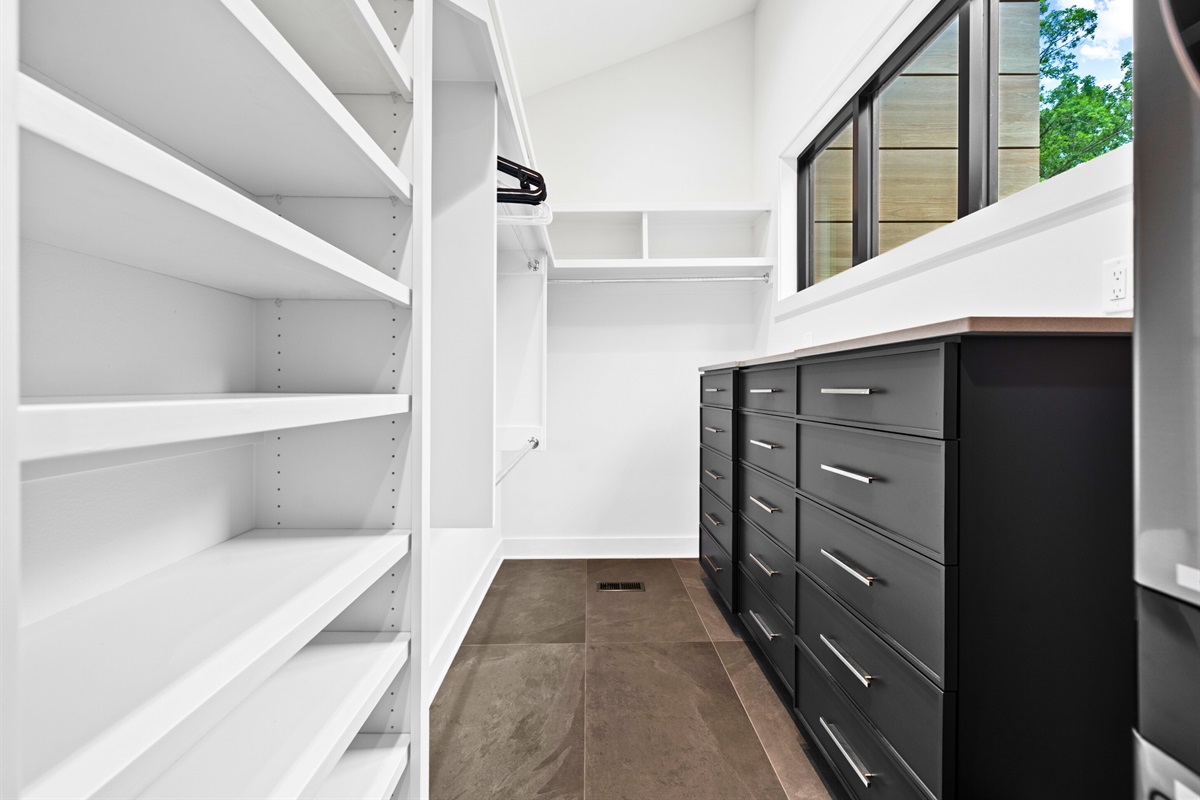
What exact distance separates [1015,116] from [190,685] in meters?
2.07

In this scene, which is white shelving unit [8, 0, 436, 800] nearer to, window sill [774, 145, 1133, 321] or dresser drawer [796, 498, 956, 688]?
dresser drawer [796, 498, 956, 688]

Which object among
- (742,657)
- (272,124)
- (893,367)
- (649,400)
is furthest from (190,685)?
(649,400)

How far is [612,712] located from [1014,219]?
5.74ft

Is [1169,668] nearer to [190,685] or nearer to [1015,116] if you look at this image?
[190,685]

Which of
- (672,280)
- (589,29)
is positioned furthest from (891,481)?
(589,29)

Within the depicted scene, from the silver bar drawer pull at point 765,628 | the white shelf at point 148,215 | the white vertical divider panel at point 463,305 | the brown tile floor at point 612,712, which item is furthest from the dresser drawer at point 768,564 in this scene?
the white shelf at point 148,215

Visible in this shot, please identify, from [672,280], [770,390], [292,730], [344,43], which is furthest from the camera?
[672,280]

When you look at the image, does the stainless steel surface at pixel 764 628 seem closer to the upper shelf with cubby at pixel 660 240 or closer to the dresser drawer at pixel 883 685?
the dresser drawer at pixel 883 685

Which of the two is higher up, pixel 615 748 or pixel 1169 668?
pixel 1169 668

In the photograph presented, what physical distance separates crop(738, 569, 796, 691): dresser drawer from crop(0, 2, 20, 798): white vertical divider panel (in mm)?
1593

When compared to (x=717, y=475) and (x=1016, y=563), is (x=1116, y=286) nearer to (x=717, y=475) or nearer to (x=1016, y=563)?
(x=1016, y=563)

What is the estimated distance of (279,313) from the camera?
95 cm

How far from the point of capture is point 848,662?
1197 millimetres

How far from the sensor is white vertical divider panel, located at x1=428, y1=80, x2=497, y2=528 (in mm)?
1287
